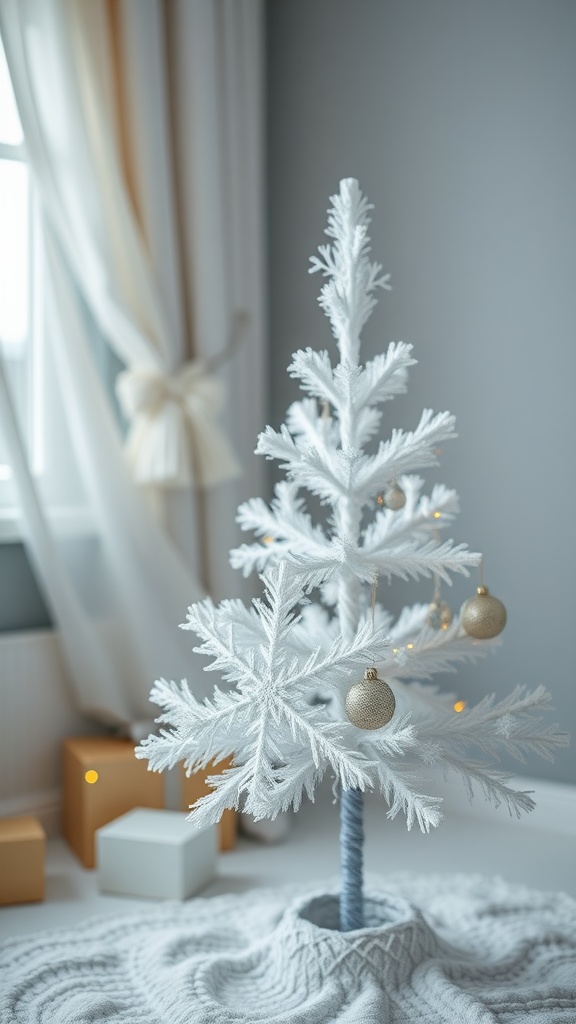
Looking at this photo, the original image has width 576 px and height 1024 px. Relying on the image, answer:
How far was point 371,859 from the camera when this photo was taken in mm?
2332

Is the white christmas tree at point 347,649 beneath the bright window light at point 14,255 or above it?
beneath

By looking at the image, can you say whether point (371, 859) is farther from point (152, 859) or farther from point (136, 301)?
point (136, 301)

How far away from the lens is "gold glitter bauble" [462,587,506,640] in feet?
5.45

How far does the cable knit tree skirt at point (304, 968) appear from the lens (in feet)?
5.01

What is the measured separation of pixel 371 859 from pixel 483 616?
0.93m

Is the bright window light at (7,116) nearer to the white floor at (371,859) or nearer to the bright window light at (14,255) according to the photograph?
the bright window light at (14,255)

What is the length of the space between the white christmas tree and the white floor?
0.65 m

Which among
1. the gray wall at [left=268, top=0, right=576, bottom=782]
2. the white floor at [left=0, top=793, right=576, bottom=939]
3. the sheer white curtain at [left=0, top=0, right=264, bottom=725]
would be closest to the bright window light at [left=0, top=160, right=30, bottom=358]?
the sheer white curtain at [left=0, top=0, right=264, bottom=725]

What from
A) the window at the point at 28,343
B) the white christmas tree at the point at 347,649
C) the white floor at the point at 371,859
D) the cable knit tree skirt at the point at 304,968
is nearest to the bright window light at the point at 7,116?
the window at the point at 28,343

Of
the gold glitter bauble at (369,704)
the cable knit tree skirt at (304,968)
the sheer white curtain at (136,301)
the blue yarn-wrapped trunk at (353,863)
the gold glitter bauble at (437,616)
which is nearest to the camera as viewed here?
the gold glitter bauble at (369,704)

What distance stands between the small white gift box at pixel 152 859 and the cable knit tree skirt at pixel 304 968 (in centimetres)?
13

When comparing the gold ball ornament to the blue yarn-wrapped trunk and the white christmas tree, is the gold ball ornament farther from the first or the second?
the blue yarn-wrapped trunk

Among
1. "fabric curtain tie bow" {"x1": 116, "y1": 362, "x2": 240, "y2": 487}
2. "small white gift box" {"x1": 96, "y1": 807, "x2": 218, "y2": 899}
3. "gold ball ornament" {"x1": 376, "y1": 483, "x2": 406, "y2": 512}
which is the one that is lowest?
"small white gift box" {"x1": 96, "y1": 807, "x2": 218, "y2": 899}

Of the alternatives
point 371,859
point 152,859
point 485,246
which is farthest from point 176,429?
point 371,859
